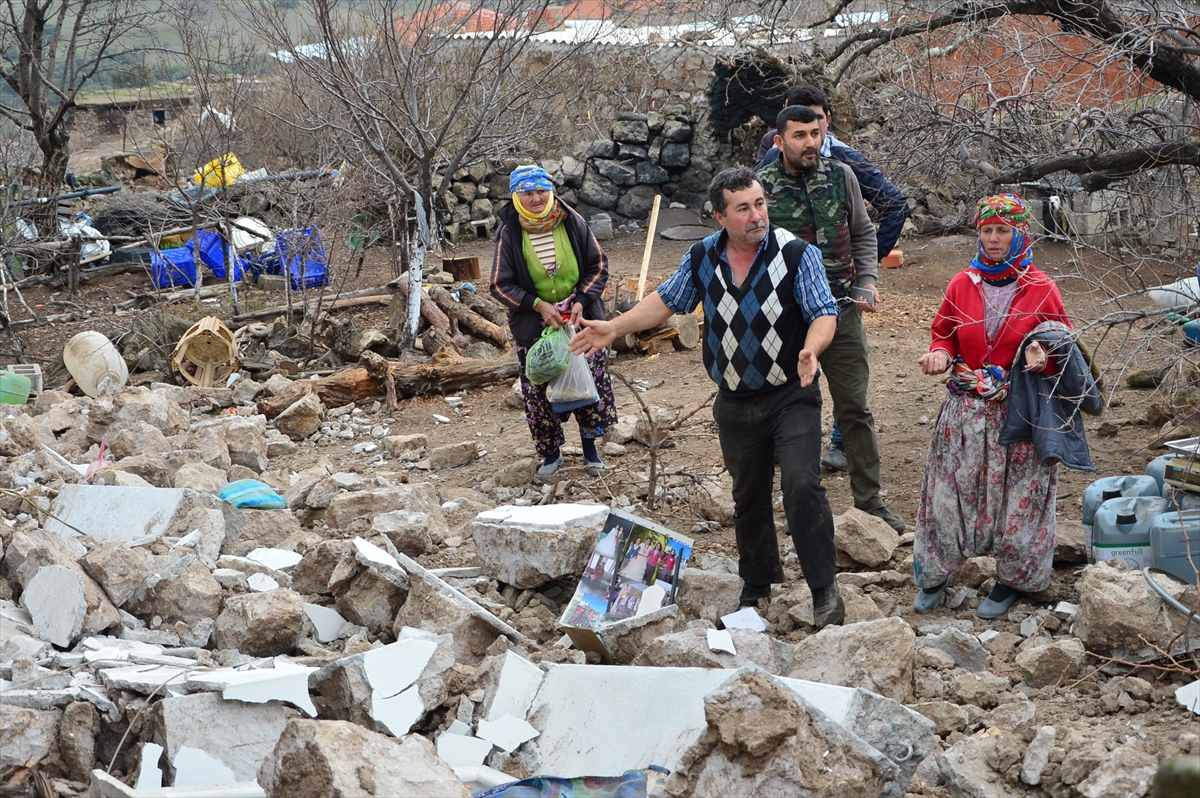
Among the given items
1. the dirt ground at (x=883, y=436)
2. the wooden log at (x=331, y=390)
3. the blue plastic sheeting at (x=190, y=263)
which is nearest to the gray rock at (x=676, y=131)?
the dirt ground at (x=883, y=436)

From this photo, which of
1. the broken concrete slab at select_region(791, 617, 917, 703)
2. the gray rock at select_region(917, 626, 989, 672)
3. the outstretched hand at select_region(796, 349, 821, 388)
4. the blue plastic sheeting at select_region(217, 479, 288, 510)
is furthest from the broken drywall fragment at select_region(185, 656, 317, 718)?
A: the blue plastic sheeting at select_region(217, 479, 288, 510)

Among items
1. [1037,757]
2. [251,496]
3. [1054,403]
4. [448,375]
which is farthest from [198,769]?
[448,375]

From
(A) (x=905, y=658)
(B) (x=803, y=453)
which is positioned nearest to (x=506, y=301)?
(B) (x=803, y=453)

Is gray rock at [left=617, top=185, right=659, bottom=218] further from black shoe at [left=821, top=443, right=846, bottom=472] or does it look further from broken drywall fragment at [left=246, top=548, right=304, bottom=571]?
broken drywall fragment at [left=246, top=548, right=304, bottom=571]

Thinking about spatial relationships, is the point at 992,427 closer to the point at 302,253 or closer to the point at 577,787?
the point at 577,787

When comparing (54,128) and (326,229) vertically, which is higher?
(54,128)

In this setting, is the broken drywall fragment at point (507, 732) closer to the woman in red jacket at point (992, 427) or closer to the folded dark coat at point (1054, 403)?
the woman in red jacket at point (992, 427)

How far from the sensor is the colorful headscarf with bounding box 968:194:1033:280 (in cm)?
402

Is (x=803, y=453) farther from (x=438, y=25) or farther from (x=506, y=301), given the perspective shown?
(x=438, y=25)

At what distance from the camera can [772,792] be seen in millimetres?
2895

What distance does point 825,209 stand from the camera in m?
5.09

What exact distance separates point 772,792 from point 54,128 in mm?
15588

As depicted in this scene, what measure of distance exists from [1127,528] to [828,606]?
Result: 1239mm

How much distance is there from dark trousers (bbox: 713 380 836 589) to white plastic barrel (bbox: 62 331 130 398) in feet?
25.0
